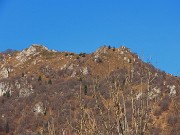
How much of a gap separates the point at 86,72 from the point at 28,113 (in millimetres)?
28271

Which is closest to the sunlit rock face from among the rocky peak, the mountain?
the mountain

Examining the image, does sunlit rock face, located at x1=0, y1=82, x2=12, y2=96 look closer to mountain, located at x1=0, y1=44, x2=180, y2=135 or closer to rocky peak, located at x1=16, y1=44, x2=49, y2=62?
mountain, located at x1=0, y1=44, x2=180, y2=135

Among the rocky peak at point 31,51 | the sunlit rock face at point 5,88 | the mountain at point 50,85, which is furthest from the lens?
the rocky peak at point 31,51

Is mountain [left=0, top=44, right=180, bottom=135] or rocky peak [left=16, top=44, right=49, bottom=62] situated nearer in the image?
mountain [left=0, top=44, right=180, bottom=135]

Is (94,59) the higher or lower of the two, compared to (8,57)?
lower

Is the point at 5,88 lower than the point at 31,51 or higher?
lower

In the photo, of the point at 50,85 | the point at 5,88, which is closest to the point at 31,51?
the point at 5,88

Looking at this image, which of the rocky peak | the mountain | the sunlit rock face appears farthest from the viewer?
the rocky peak

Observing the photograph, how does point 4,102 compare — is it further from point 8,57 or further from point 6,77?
point 8,57

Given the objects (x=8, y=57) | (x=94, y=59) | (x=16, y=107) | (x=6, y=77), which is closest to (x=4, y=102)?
(x=16, y=107)

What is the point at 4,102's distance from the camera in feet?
472

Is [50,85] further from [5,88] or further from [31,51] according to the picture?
[31,51]

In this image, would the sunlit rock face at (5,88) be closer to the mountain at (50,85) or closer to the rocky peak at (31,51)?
the mountain at (50,85)

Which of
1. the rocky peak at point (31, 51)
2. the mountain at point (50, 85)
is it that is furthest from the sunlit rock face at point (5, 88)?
the rocky peak at point (31, 51)
